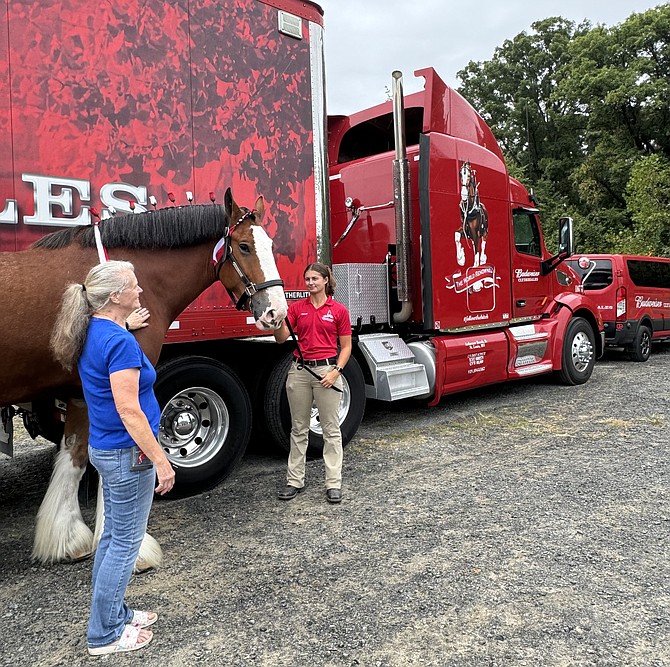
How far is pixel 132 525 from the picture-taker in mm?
2367

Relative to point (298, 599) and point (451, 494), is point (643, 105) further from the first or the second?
point (298, 599)

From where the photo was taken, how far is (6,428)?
4262mm

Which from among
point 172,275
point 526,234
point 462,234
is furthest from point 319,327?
point 526,234

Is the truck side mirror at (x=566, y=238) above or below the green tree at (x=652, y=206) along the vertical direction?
below

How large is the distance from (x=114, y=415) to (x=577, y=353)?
811 centimetres

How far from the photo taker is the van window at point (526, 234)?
807cm

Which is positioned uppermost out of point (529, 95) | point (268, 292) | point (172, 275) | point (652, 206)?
point (529, 95)

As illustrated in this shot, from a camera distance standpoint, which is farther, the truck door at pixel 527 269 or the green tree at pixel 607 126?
the green tree at pixel 607 126

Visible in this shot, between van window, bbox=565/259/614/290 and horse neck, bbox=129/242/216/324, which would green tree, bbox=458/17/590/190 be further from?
horse neck, bbox=129/242/216/324

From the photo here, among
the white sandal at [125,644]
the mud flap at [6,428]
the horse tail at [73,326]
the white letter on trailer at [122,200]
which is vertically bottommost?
the white sandal at [125,644]

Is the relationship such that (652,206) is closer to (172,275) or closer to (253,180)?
(253,180)

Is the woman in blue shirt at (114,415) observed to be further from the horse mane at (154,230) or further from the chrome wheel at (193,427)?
the chrome wheel at (193,427)

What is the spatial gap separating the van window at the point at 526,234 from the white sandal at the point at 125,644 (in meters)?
6.81

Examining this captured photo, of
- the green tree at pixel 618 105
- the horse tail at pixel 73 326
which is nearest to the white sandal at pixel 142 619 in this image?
the horse tail at pixel 73 326
